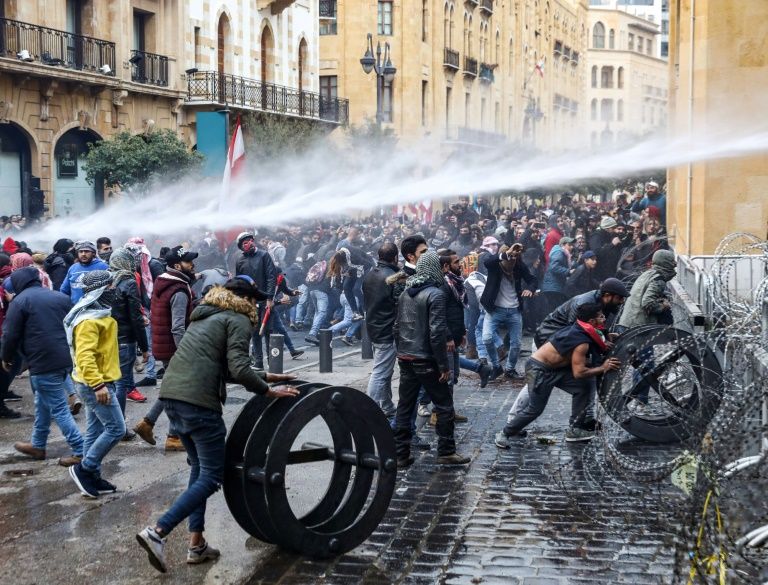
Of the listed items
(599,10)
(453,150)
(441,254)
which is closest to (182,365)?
(441,254)

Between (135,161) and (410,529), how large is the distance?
19.6 m

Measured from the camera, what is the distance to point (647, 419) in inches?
353

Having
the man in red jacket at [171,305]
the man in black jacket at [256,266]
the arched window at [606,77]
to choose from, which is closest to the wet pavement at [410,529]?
the man in red jacket at [171,305]

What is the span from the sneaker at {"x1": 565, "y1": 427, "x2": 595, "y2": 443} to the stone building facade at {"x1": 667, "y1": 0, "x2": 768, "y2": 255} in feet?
20.0

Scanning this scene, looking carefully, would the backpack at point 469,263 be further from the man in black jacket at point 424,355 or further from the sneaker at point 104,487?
the sneaker at point 104,487

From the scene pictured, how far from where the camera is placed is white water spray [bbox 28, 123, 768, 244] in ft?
53.3

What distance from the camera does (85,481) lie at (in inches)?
303

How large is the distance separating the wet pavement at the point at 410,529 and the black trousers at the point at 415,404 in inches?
8.3

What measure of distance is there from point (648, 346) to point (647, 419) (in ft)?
1.99

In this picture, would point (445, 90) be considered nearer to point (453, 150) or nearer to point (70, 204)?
point (453, 150)

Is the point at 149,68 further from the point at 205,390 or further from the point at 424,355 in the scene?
the point at 205,390

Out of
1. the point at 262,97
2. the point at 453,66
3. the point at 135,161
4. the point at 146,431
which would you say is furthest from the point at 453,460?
the point at 453,66

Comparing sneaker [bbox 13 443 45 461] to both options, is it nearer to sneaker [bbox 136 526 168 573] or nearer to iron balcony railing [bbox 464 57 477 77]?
sneaker [bbox 136 526 168 573]

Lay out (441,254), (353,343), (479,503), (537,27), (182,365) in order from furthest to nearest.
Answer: (537,27)
(353,343)
(441,254)
(479,503)
(182,365)
